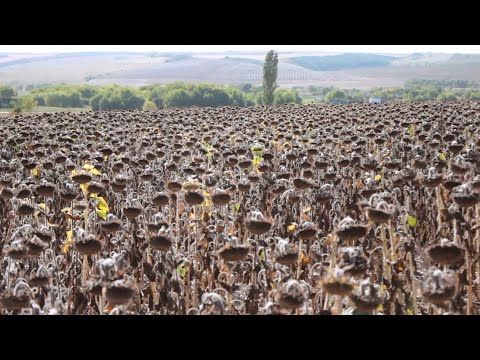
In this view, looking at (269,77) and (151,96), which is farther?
(151,96)

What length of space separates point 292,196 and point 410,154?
3.92 metres

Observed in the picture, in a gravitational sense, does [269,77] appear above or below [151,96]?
above

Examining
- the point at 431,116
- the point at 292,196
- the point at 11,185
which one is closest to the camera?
the point at 292,196

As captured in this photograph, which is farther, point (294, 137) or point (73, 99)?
point (73, 99)

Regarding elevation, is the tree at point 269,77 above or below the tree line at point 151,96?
above

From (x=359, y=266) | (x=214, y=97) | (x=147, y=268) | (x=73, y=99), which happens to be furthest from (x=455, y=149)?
(x=73, y=99)

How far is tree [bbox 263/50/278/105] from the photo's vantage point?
78.1 m

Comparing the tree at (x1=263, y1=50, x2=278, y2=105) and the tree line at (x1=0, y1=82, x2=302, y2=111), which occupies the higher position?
the tree at (x1=263, y1=50, x2=278, y2=105)

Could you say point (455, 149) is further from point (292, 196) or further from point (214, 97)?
point (214, 97)

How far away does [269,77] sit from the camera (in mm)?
78625

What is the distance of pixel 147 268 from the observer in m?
5.07

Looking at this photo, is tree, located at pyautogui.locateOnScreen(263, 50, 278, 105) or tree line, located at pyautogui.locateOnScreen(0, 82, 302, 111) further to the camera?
tree line, located at pyautogui.locateOnScreen(0, 82, 302, 111)

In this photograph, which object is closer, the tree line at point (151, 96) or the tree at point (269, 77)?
the tree at point (269, 77)

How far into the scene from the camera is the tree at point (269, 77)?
78.1 meters
